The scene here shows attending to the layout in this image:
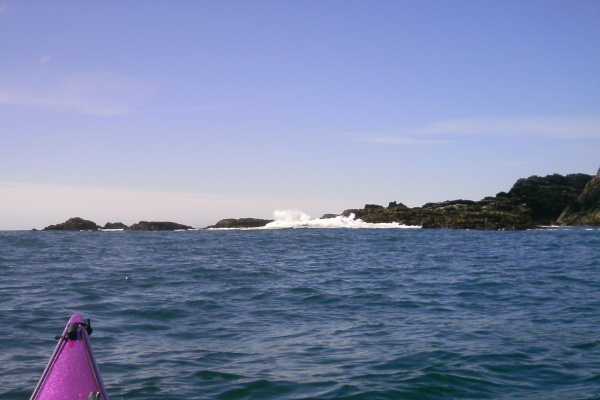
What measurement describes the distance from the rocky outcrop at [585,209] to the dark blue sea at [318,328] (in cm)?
4335

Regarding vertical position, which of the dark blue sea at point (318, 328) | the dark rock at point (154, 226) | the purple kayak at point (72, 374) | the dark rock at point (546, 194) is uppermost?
the dark rock at point (546, 194)

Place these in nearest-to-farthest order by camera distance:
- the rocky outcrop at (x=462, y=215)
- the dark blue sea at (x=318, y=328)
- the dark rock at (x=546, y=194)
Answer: the dark blue sea at (x=318, y=328), the rocky outcrop at (x=462, y=215), the dark rock at (x=546, y=194)

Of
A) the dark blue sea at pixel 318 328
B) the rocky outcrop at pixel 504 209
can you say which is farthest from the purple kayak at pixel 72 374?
the rocky outcrop at pixel 504 209

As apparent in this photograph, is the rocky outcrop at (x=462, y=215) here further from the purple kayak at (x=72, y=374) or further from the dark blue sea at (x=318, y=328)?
the purple kayak at (x=72, y=374)

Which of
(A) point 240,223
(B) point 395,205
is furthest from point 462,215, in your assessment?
(A) point 240,223

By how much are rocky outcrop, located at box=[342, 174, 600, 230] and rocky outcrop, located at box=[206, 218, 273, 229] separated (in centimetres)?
1136

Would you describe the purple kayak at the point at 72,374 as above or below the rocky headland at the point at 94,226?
below

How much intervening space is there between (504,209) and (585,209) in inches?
362

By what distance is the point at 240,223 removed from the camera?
72438mm

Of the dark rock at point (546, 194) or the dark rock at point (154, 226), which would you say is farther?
the dark rock at point (154, 226)

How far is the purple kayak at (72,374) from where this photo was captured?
605 cm

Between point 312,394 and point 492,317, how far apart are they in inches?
259

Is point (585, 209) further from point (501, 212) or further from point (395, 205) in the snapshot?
point (395, 205)

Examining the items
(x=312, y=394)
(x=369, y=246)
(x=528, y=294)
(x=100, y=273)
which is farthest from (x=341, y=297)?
(x=369, y=246)
